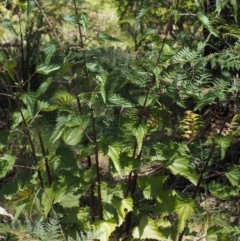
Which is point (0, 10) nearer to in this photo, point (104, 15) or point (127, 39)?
point (127, 39)

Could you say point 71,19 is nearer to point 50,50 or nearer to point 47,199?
point 50,50

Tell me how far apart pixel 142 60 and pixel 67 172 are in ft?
1.89

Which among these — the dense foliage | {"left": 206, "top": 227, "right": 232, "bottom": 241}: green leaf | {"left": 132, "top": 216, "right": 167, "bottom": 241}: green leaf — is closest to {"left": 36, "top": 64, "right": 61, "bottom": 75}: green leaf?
the dense foliage

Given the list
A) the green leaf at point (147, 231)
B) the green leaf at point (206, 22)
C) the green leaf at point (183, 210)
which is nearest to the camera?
the green leaf at point (206, 22)

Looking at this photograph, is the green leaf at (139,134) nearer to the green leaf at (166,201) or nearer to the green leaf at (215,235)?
the green leaf at (166,201)

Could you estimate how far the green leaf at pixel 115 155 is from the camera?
185cm

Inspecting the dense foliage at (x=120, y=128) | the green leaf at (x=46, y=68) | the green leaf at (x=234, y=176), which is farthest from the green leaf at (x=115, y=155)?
the green leaf at (x=234, y=176)

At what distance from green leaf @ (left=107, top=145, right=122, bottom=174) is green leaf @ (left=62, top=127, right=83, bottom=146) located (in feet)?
0.41

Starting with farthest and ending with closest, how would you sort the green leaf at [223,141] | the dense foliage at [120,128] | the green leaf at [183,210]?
1. the green leaf at [183,210]
2. the green leaf at [223,141]
3. the dense foliage at [120,128]

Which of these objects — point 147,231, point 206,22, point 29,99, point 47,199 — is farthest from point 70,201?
point 206,22

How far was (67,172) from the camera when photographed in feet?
6.64

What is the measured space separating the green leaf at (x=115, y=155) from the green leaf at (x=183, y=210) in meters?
0.32

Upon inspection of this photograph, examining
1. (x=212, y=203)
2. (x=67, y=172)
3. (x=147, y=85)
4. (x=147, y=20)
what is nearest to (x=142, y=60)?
(x=147, y=85)

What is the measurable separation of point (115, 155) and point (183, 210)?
14.8 inches
